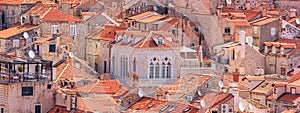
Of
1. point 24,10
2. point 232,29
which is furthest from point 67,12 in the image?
point 232,29

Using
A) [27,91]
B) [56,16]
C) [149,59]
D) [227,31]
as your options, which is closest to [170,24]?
[227,31]

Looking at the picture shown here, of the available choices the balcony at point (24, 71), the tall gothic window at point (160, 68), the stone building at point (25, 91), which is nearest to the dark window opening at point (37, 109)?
the stone building at point (25, 91)

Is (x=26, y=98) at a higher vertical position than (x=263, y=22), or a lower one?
lower

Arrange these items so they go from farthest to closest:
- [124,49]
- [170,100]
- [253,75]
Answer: [253,75]
[124,49]
[170,100]

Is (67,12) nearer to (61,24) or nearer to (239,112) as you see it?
(61,24)

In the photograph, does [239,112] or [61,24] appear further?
[61,24]

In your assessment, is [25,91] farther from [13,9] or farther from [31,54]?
[13,9]

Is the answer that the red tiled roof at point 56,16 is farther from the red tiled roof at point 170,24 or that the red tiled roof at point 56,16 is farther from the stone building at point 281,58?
the stone building at point 281,58
